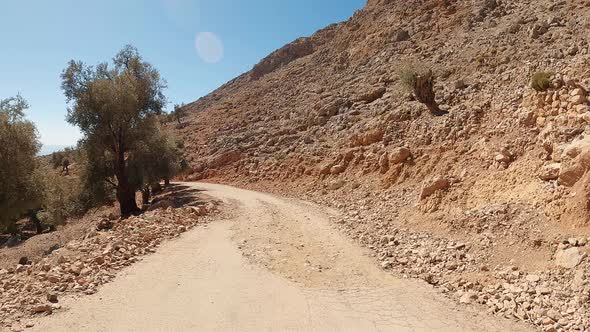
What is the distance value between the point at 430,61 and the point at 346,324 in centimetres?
2250

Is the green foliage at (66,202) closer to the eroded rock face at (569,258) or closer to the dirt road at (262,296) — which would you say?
the dirt road at (262,296)

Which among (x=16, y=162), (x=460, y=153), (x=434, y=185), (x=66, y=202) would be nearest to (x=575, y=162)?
(x=434, y=185)

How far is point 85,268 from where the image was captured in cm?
803

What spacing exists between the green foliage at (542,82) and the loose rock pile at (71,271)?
39.2ft

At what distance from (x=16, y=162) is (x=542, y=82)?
16966 mm

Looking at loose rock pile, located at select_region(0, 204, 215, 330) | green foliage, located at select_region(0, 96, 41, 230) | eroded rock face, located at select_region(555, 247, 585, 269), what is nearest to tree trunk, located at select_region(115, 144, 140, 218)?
green foliage, located at select_region(0, 96, 41, 230)

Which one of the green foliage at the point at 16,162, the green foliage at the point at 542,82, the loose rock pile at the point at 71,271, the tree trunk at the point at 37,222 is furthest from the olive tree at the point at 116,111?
the green foliage at the point at 542,82

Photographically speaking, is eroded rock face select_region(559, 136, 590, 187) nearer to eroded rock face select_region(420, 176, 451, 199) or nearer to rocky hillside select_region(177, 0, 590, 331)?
rocky hillside select_region(177, 0, 590, 331)

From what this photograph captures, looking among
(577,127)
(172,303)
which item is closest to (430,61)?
(577,127)

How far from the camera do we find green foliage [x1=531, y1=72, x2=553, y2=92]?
11.5m

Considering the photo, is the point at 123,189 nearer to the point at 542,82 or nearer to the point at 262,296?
the point at 262,296

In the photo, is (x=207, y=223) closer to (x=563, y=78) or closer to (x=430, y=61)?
(x=563, y=78)

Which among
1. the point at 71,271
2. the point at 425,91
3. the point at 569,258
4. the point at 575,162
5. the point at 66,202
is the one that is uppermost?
the point at 425,91

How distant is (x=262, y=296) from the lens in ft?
23.7
